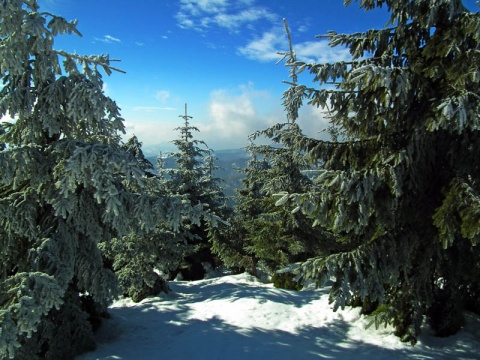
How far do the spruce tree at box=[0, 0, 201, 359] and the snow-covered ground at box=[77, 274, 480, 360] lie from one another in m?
2.37

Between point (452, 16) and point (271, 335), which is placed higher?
point (452, 16)

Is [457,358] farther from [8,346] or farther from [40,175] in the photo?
[40,175]

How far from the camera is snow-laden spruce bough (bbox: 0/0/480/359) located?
559 centimetres

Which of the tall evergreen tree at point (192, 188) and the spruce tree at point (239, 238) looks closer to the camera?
the spruce tree at point (239, 238)

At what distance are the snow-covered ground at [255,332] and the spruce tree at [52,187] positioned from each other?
2369 millimetres

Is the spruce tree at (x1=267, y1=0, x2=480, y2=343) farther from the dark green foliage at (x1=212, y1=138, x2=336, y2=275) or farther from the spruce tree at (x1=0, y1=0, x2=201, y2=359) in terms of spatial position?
the dark green foliage at (x1=212, y1=138, x2=336, y2=275)

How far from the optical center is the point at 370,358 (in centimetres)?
808

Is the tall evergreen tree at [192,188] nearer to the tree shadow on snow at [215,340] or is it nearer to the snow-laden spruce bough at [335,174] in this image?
the tree shadow on snow at [215,340]

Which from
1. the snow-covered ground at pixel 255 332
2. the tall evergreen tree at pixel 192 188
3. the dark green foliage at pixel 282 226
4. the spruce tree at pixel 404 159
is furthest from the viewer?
the tall evergreen tree at pixel 192 188

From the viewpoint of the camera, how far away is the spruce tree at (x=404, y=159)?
5516 millimetres

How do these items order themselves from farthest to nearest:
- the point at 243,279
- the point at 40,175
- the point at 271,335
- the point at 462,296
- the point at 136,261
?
the point at 243,279, the point at 136,261, the point at 271,335, the point at 462,296, the point at 40,175

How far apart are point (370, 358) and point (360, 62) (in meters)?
7.07

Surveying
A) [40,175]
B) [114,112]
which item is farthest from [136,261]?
[114,112]

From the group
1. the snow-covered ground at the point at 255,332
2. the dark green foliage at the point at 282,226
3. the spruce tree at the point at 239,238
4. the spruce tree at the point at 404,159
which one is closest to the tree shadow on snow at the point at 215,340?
the snow-covered ground at the point at 255,332
